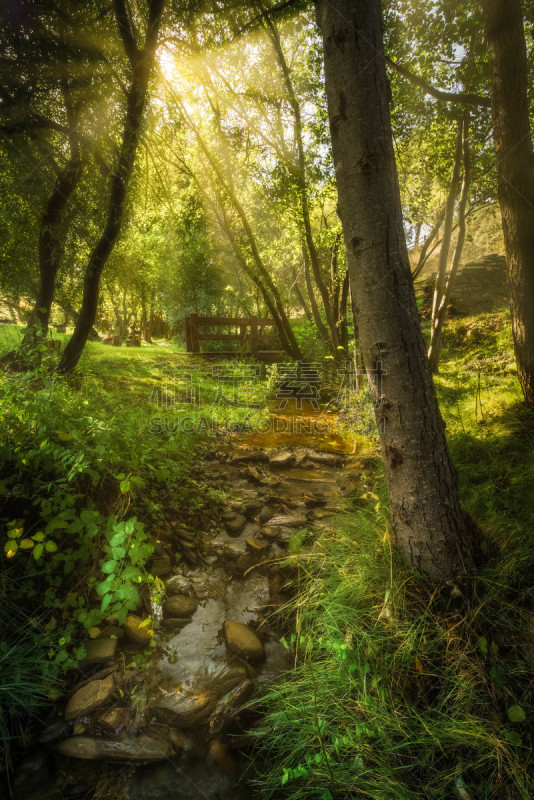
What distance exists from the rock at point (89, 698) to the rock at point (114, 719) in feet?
0.21

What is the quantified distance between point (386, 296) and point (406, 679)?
2.04 meters

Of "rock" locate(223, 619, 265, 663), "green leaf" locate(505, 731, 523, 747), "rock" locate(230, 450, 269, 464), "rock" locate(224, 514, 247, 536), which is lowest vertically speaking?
"rock" locate(223, 619, 265, 663)

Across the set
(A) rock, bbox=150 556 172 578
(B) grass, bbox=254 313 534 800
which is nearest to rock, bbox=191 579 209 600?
(A) rock, bbox=150 556 172 578

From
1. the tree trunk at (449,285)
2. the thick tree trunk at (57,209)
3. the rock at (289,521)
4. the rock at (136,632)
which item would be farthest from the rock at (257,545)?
the thick tree trunk at (57,209)

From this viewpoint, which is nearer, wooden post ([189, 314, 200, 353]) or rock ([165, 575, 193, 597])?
rock ([165, 575, 193, 597])

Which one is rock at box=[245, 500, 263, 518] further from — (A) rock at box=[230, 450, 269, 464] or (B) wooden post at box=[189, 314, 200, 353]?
(B) wooden post at box=[189, 314, 200, 353]

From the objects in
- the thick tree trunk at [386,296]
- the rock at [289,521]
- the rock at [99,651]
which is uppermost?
the thick tree trunk at [386,296]

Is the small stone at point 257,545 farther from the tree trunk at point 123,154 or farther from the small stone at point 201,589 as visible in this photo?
the tree trunk at point 123,154

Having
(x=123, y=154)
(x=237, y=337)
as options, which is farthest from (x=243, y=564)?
(x=237, y=337)

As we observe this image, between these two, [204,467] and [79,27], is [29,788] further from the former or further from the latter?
[79,27]

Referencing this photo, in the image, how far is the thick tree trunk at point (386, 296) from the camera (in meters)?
1.86

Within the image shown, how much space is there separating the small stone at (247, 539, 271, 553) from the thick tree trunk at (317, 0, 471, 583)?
1.43m

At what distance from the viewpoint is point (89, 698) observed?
6.23 feet

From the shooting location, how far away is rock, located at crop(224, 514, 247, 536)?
3.58 metres
